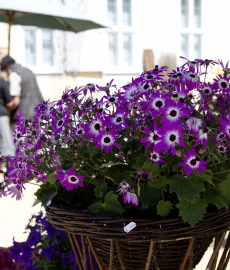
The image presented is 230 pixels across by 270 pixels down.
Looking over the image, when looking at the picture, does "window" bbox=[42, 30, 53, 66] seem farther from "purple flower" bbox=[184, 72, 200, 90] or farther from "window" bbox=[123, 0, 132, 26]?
"purple flower" bbox=[184, 72, 200, 90]

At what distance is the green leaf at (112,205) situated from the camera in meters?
0.83

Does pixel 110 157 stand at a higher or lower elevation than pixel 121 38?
lower

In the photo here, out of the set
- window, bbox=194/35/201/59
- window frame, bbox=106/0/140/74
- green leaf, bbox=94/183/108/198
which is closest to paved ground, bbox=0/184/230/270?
green leaf, bbox=94/183/108/198

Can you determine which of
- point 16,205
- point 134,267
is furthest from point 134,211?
point 16,205

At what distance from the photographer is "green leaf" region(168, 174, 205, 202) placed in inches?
30.3

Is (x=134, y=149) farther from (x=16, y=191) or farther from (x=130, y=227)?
(x=16, y=191)

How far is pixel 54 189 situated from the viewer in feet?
3.09

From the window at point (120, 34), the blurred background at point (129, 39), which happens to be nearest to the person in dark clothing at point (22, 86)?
the blurred background at point (129, 39)

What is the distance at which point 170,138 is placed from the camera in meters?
0.71

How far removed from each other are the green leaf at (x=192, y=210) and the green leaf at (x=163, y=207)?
0.07ft

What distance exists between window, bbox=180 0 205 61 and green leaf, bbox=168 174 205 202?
8.94 meters

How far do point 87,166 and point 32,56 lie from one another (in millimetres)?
7757

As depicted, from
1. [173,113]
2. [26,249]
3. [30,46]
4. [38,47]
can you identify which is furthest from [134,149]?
[30,46]

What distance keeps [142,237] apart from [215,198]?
6.9 inches
